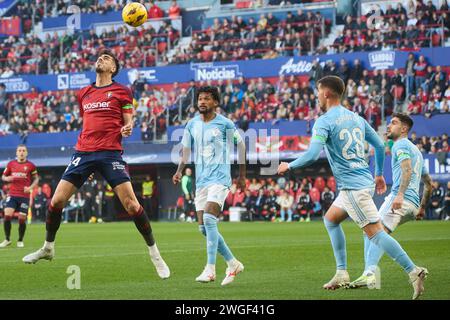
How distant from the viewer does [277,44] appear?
43188mm

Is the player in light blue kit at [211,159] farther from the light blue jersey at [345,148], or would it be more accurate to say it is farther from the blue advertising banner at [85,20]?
the blue advertising banner at [85,20]

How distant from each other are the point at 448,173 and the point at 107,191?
16.0 metres

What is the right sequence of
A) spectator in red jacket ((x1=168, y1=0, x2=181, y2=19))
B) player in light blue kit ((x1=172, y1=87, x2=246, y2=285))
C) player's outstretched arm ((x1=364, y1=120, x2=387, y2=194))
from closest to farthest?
player's outstretched arm ((x1=364, y1=120, x2=387, y2=194)), player in light blue kit ((x1=172, y1=87, x2=246, y2=285)), spectator in red jacket ((x1=168, y1=0, x2=181, y2=19))

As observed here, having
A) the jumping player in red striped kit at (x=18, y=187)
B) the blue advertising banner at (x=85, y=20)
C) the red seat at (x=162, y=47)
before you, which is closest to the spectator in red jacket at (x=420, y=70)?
the red seat at (x=162, y=47)

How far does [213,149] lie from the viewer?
13.1 m

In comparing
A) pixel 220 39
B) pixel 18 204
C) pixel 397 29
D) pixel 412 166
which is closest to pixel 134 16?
pixel 18 204

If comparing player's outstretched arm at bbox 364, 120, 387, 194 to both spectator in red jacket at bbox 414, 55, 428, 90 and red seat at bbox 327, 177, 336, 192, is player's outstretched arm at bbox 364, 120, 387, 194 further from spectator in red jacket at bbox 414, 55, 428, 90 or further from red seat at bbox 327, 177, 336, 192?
spectator in red jacket at bbox 414, 55, 428, 90

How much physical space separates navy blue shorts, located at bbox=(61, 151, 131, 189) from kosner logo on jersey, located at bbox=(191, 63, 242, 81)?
31.2 m

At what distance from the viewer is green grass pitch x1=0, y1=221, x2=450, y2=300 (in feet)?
35.9

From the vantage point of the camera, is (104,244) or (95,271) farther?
(104,244)

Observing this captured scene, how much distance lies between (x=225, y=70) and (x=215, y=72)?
514 millimetres

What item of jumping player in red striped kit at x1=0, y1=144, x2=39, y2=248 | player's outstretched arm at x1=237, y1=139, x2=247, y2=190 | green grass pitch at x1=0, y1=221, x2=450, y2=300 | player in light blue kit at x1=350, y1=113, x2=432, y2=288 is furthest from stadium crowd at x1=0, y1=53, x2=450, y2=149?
player's outstretched arm at x1=237, y1=139, x2=247, y2=190
